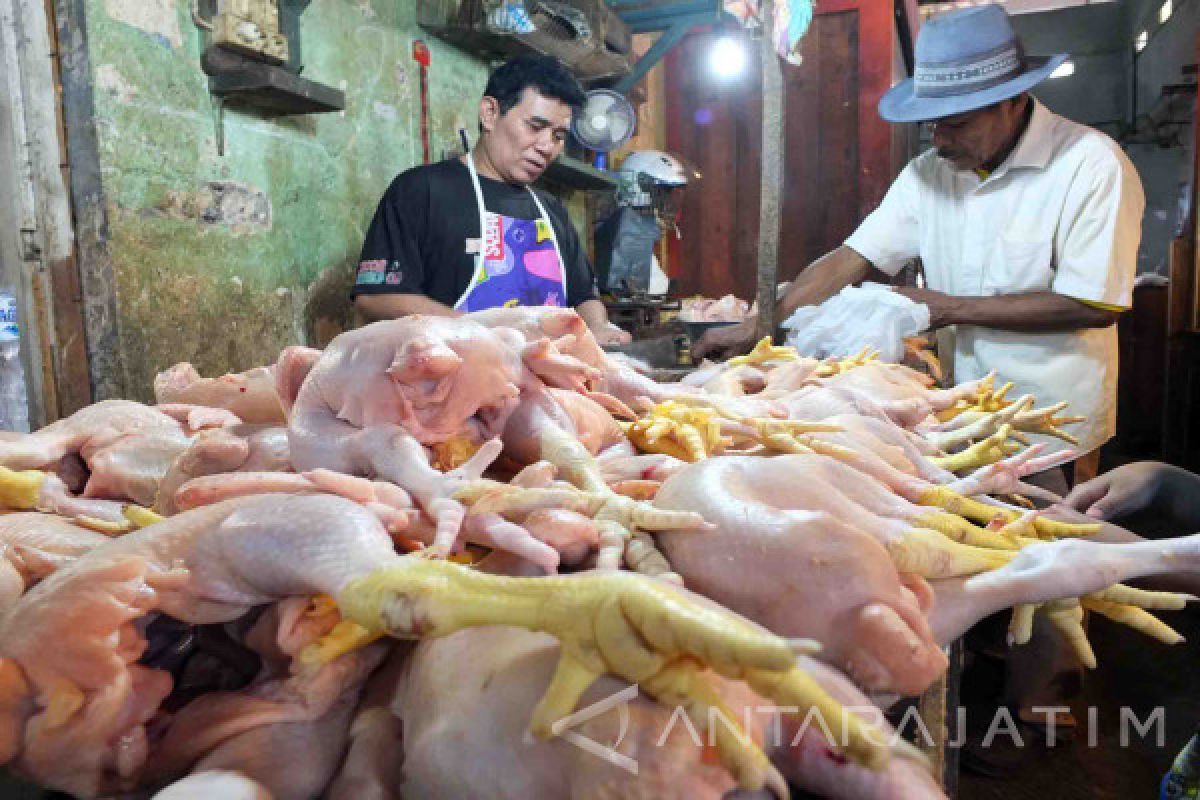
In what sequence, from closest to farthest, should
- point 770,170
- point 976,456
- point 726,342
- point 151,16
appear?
point 976,456
point 151,16
point 770,170
point 726,342

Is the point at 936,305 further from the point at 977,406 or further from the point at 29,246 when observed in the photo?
the point at 29,246

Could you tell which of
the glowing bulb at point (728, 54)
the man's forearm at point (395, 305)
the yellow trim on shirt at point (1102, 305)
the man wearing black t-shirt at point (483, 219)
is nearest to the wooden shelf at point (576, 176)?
the glowing bulb at point (728, 54)

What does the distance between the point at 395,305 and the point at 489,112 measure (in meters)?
1.05

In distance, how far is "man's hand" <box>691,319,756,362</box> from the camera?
3.69m

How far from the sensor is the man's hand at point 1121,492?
1.89m

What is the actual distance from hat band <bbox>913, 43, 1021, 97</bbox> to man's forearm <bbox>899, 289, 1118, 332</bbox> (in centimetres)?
81

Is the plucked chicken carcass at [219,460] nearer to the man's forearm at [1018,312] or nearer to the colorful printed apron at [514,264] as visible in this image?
the colorful printed apron at [514,264]

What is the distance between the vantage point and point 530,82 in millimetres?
3664

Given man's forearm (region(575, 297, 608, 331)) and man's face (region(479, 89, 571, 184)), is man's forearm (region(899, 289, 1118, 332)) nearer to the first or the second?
man's forearm (region(575, 297, 608, 331))

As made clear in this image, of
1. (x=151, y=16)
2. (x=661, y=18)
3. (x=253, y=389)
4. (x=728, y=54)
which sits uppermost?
(x=661, y=18)

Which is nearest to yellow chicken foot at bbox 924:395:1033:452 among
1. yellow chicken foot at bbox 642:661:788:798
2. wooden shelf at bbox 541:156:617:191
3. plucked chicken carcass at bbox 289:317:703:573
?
plucked chicken carcass at bbox 289:317:703:573

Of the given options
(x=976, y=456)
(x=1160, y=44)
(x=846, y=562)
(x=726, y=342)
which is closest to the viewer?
(x=846, y=562)

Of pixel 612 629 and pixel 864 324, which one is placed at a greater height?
pixel 864 324

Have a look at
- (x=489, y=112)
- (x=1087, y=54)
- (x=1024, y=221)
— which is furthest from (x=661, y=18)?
(x=1087, y=54)
